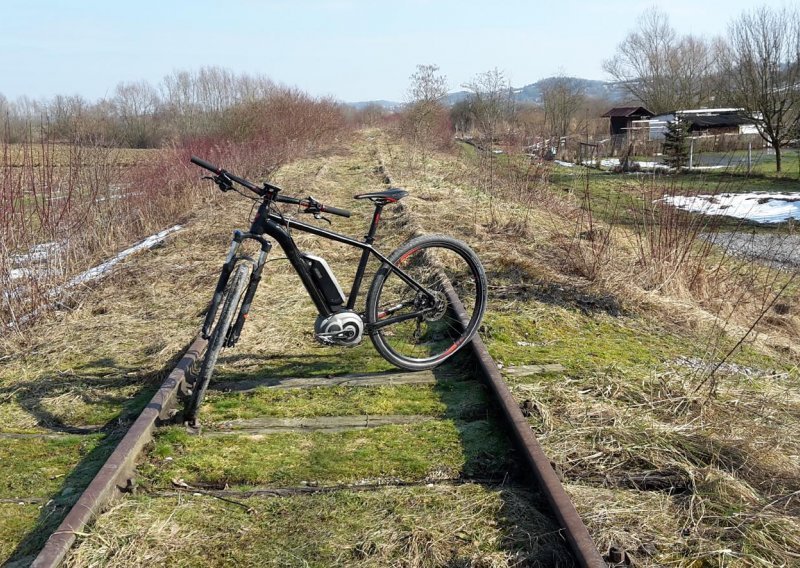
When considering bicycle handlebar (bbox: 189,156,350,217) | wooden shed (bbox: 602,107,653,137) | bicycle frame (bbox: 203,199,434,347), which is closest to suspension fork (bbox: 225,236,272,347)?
bicycle frame (bbox: 203,199,434,347)

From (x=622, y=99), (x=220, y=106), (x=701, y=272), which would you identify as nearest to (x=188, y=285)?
(x=701, y=272)

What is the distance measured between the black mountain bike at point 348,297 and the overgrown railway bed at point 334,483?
359 mm

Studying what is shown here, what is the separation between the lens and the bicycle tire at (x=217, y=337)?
421 cm

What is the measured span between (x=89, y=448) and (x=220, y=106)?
94.7 feet

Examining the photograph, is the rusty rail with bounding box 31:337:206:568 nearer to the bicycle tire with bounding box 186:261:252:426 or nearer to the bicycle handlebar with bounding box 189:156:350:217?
the bicycle tire with bounding box 186:261:252:426

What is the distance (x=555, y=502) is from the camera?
3039 millimetres

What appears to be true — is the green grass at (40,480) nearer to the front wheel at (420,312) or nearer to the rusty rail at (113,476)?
the rusty rail at (113,476)

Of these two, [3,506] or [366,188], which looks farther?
[366,188]

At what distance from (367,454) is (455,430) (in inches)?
22.1

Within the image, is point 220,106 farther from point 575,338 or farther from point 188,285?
point 575,338

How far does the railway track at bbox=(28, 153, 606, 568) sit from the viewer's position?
2996 mm

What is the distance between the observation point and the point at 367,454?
384 centimetres

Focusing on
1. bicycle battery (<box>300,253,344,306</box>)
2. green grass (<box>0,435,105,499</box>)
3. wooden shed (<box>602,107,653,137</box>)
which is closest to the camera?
green grass (<box>0,435,105,499</box>)

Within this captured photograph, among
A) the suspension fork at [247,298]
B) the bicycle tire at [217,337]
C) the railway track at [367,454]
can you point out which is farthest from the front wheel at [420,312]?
the bicycle tire at [217,337]
